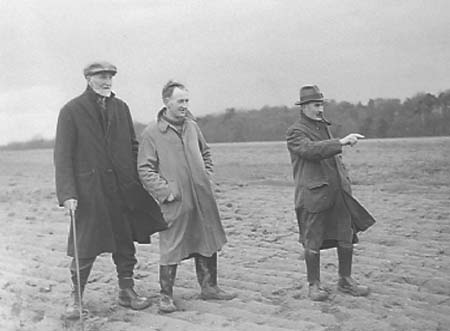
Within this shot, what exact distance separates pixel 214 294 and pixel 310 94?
168 centimetres

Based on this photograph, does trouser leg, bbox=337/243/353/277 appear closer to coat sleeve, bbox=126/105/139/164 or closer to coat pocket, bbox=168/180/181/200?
coat pocket, bbox=168/180/181/200

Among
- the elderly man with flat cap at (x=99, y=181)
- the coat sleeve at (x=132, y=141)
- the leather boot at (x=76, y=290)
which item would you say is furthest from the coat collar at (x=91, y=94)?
the leather boot at (x=76, y=290)

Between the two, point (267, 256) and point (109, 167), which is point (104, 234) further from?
point (267, 256)

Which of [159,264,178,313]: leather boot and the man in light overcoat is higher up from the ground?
the man in light overcoat

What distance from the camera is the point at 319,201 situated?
4.56m

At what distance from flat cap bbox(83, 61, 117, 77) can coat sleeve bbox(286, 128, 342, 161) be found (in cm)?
141

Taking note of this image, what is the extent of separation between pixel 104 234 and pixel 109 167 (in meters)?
0.48

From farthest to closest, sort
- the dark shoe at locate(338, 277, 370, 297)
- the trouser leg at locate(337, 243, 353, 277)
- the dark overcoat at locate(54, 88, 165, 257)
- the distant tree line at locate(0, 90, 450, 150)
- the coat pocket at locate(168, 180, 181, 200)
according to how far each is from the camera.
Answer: the distant tree line at locate(0, 90, 450, 150), the trouser leg at locate(337, 243, 353, 277), the dark shoe at locate(338, 277, 370, 297), the coat pocket at locate(168, 180, 181, 200), the dark overcoat at locate(54, 88, 165, 257)

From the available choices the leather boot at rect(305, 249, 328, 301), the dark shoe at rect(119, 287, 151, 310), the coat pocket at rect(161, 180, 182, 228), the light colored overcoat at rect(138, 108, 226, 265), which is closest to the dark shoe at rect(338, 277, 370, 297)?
the leather boot at rect(305, 249, 328, 301)

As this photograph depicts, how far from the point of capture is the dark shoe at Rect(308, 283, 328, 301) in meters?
4.53

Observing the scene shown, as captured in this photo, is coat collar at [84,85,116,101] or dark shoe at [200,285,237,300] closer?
coat collar at [84,85,116,101]

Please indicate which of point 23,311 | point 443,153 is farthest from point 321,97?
point 443,153

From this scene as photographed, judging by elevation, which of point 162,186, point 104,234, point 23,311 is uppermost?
point 162,186

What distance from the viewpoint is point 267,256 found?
599 cm
